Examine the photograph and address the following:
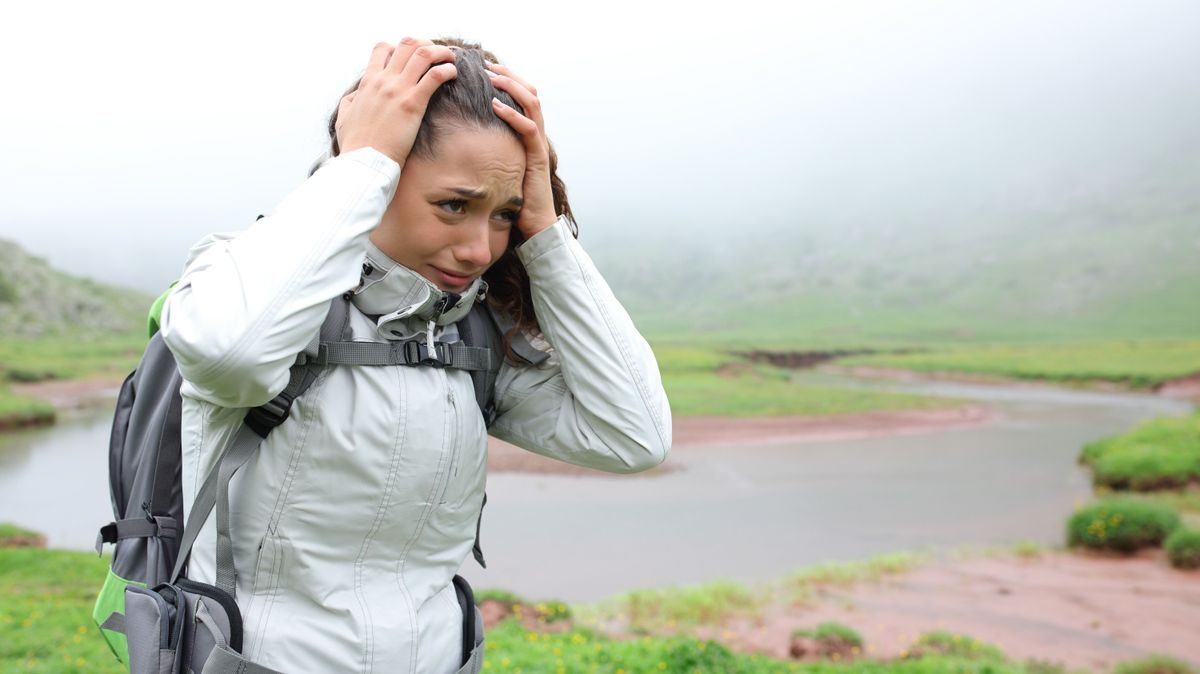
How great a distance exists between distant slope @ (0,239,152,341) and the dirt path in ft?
266

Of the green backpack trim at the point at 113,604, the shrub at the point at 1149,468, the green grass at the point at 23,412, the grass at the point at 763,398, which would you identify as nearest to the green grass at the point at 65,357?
the green grass at the point at 23,412

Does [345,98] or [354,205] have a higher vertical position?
[345,98]

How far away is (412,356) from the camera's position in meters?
1.63

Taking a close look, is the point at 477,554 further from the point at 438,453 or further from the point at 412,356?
the point at 412,356

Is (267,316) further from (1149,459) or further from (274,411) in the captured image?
(1149,459)

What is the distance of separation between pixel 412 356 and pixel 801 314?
129 meters

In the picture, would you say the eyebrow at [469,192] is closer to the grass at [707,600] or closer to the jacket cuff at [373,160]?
the jacket cuff at [373,160]

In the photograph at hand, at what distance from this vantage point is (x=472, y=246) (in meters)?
1.68

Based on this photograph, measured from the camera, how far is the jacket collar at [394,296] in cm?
166

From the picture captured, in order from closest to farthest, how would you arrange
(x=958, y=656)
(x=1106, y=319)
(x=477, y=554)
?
(x=477, y=554), (x=958, y=656), (x=1106, y=319)

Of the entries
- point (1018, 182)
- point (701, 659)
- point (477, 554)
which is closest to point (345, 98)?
point (477, 554)

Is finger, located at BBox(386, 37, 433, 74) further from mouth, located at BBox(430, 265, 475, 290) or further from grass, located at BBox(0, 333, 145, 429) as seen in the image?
grass, located at BBox(0, 333, 145, 429)

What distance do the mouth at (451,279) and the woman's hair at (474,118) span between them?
18 centimetres

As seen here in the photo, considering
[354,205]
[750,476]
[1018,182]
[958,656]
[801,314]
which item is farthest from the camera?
[1018,182]
